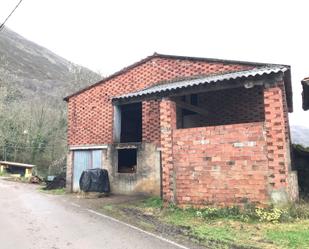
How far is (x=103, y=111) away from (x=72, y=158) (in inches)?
121

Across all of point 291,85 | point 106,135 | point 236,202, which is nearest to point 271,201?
point 236,202

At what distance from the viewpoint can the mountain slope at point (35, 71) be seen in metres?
44.7

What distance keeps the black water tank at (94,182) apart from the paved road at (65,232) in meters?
3.91

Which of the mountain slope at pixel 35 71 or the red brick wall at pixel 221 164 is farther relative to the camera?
the mountain slope at pixel 35 71

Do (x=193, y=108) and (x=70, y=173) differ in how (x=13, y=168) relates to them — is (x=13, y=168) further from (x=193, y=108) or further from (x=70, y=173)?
(x=193, y=108)

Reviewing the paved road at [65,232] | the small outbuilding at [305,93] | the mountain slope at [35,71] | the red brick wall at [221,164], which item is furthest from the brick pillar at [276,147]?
the mountain slope at [35,71]

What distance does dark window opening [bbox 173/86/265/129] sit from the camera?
12.5m

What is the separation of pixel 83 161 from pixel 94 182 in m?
2.39

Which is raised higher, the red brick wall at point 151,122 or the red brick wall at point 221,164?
the red brick wall at point 151,122

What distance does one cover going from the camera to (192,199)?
34.3 feet

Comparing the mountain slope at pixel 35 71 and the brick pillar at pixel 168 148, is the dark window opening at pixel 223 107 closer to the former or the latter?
the brick pillar at pixel 168 148

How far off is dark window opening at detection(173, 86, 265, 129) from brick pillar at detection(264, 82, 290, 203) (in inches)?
116

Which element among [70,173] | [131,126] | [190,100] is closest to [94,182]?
[70,173]

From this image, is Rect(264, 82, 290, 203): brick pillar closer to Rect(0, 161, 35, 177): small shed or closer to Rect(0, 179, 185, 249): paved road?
Rect(0, 179, 185, 249): paved road
